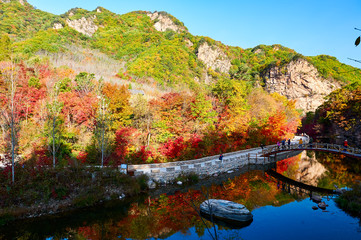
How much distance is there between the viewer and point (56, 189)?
1518 cm

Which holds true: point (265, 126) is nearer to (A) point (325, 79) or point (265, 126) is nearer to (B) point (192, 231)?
(B) point (192, 231)

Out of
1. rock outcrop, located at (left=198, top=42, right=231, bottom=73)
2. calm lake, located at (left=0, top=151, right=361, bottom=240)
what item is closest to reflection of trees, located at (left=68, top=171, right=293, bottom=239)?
calm lake, located at (left=0, top=151, right=361, bottom=240)

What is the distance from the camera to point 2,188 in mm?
14180

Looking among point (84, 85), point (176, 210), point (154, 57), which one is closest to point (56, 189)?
point (176, 210)

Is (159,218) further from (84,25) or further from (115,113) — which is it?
(84,25)

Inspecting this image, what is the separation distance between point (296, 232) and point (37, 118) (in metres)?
26.7

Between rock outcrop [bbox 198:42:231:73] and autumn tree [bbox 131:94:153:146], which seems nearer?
autumn tree [bbox 131:94:153:146]

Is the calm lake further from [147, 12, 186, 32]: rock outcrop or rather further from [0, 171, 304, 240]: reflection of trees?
[147, 12, 186, 32]: rock outcrop

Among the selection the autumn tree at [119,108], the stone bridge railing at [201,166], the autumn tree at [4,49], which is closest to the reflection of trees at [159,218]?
the stone bridge railing at [201,166]

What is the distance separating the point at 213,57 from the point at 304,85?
125 ft

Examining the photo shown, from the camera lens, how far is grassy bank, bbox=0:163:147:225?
45.9ft

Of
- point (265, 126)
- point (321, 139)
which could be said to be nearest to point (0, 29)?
point (265, 126)

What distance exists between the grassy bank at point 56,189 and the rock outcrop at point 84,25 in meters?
94.4

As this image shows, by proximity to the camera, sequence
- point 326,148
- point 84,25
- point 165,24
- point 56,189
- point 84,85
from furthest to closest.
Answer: point 165,24
point 84,25
point 84,85
point 326,148
point 56,189
